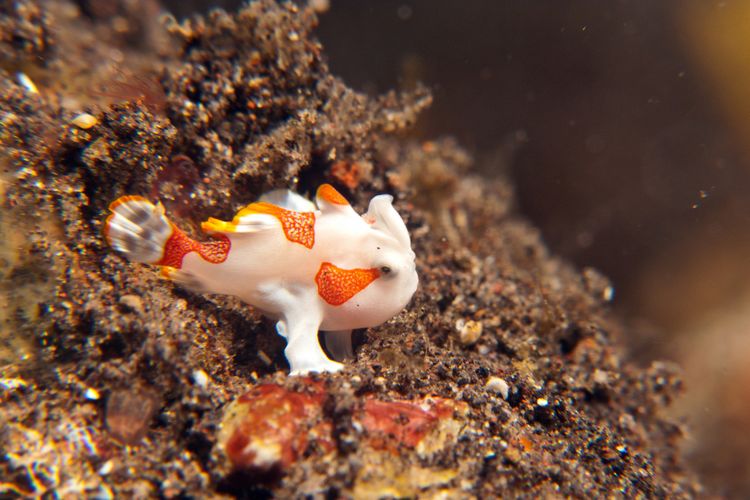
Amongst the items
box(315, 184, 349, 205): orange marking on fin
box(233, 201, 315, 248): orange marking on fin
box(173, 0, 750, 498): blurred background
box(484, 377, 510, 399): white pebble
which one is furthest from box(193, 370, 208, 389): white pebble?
box(173, 0, 750, 498): blurred background

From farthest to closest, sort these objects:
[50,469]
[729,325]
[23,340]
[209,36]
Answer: [729,325] < [209,36] < [23,340] < [50,469]

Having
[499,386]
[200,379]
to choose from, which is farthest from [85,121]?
[499,386]

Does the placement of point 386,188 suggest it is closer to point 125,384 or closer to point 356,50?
point 125,384

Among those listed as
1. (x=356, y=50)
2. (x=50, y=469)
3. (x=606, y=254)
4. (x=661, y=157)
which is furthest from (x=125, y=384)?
(x=661, y=157)

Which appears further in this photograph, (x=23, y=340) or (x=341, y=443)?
(x=23, y=340)

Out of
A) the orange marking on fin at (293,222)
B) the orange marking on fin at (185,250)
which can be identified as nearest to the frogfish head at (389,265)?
the orange marking on fin at (293,222)

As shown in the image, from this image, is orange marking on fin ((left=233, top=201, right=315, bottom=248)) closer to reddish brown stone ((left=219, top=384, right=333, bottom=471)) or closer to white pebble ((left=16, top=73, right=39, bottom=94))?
reddish brown stone ((left=219, top=384, right=333, bottom=471))
